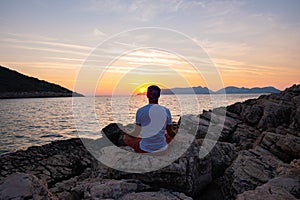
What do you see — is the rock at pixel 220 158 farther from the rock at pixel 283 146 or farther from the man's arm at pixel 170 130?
the man's arm at pixel 170 130

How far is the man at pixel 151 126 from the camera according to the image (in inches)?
280

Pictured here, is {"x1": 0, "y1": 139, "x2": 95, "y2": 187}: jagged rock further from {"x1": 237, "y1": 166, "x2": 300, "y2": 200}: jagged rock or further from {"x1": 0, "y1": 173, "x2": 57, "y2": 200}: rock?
{"x1": 237, "y1": 166, "x2": 300, "y2": 200}: jagged rock

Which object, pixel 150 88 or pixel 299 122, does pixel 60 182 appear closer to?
pixel 150 88

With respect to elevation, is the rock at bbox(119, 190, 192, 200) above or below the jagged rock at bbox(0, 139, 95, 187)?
above

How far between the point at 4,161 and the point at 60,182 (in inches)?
154

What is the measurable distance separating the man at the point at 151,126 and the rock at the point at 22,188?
2.82 m

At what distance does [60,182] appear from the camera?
1106 centimetres

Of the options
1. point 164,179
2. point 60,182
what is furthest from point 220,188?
point 60,182

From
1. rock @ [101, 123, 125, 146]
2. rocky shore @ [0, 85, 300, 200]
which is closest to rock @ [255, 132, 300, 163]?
rocky shore @ [0, 85, 300, 200]

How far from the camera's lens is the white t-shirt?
7.10 meters

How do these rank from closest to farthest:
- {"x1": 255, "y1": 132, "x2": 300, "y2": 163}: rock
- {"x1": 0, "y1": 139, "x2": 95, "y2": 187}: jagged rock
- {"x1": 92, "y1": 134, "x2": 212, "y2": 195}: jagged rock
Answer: {"x1": 92, "y1": 134, "x2": 212, "y2": 195}: jagged rock
{"x1": 255, "y1": 132, "x2": 300, "y2": 163}: rock
{"x1": 0, "y1": 139, "x2": 95, "y2": 187}: jagged rock

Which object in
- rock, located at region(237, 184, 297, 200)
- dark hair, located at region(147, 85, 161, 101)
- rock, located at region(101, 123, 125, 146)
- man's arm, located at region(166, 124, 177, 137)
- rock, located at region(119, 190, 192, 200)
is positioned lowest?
rock, located at region(101, 123, 125, 146)

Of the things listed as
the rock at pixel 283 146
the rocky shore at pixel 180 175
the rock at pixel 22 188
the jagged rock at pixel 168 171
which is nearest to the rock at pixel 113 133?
the rocky shore at pixel 180 175

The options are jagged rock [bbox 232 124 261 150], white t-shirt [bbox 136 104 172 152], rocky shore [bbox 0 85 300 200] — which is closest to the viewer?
rocky shore [bbox 0 85 300 200]
